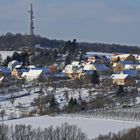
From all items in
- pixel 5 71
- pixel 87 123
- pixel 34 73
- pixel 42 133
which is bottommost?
pixel 87 123

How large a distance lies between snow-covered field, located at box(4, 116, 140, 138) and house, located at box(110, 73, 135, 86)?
10245mm

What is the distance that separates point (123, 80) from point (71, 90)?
14.0 ft

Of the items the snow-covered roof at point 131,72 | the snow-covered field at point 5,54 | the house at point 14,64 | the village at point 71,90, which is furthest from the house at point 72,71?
the snow-covered field at point 5,54

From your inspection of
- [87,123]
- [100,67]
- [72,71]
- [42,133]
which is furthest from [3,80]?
[42,133]

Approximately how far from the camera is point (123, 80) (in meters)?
38.7

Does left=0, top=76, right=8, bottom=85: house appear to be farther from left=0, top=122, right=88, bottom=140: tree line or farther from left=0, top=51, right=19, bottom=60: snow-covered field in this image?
left=0, top=122, right=88, bottom=140: tree line

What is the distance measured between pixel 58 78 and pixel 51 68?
3.49 metres

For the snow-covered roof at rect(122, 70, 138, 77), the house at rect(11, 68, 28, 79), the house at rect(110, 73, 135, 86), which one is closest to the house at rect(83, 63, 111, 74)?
the snow-covered roof at rect(122, 70, 138, 77)

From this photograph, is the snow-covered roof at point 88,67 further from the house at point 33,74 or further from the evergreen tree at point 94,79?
the evergreen tree at point 94,79

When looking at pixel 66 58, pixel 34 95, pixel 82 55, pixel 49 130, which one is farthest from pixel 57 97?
pixel 82 55

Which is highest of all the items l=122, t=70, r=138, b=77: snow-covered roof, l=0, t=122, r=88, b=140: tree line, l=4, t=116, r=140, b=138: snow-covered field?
l=122, t=70, r=138, b=77: snow-covered roof

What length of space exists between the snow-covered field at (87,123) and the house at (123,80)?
10.2 m

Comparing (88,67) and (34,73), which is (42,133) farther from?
(88,67)

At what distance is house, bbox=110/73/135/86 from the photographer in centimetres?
3816
